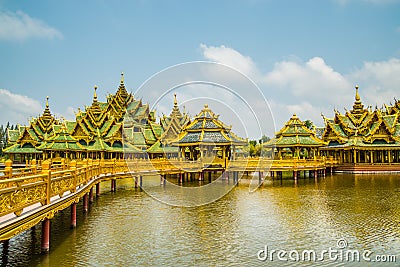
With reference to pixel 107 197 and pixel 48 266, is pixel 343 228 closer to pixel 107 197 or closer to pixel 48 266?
pixel 48 266

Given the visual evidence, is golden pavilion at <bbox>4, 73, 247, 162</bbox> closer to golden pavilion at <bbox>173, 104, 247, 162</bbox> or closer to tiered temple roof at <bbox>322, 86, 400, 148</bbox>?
golden pavilion at <bbox>173, 104, 247, 162</bbox>

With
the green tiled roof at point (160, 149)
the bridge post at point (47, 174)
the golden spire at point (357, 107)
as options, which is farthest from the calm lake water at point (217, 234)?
the golden spire at point (357, 107)

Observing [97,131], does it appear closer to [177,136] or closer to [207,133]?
[177,136]

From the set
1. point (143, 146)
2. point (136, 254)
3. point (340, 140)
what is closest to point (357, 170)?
point (340, 140)

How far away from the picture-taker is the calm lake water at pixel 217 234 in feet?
29.6

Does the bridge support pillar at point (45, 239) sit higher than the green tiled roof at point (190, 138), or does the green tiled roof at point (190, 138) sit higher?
the green tiled roof at point (190, 138)

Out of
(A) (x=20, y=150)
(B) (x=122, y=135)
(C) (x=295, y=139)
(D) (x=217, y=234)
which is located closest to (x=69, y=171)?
(D) (x=217, y=234)

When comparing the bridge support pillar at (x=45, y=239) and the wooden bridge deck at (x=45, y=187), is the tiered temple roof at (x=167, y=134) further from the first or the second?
the bridge support pillar at (x=45, y=239)

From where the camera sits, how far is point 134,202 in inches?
712

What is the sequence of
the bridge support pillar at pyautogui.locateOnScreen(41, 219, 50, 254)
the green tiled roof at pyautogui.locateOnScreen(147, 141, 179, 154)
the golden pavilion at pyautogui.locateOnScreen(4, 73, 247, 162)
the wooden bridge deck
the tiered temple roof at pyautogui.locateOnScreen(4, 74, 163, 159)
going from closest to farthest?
the wooden bridge deck
the bridge support pillar at pyautogui.locateOnScreen(41, 219, 50, 254)
the golden pavilion at pyautogui.locateOnScreen(4, 73, 247, 162)
the tiered temple roof at pyautogui.locateOnScreen(4, 74, 163, 159)
the green tiled roof at pyautogui.locateOnScreen(147, 141, 179, 154)

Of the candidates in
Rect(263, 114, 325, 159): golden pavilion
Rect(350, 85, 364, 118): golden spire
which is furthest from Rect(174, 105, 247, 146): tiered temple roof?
Rect(350, 85, 364, 118): golden spire

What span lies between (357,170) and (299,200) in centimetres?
Answer: 2222

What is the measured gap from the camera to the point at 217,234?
11.5 meters

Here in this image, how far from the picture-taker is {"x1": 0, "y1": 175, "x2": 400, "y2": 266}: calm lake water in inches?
356
